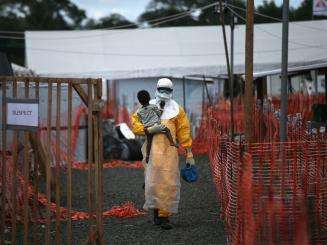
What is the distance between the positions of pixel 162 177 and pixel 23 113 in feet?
8.50

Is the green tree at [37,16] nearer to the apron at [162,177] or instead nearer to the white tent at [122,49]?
the white tent at [122,49]

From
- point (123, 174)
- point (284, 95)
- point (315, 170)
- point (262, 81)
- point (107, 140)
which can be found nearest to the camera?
point (315, 170)

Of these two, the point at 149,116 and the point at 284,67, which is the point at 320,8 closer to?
the point at 284,67

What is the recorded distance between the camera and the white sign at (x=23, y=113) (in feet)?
19.0

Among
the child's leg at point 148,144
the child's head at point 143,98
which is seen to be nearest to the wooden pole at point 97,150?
the child's leg at point 148,144

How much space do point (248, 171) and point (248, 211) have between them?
344 millimetres

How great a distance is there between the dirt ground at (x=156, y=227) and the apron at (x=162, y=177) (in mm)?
339

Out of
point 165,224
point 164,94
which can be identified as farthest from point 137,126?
point 165,224

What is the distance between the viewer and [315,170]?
6383 millimetres

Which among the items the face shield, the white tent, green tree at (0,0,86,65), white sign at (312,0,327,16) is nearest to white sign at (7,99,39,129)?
the face shield

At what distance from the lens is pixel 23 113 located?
5.87 meters

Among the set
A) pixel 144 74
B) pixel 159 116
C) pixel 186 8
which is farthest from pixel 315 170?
pixel 186 8

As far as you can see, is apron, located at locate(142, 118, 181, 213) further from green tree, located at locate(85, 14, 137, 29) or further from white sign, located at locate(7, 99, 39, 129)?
Result: green tree, located at locate(85, 14, 137, 29)

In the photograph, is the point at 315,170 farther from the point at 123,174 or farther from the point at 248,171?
the point at 123,174
